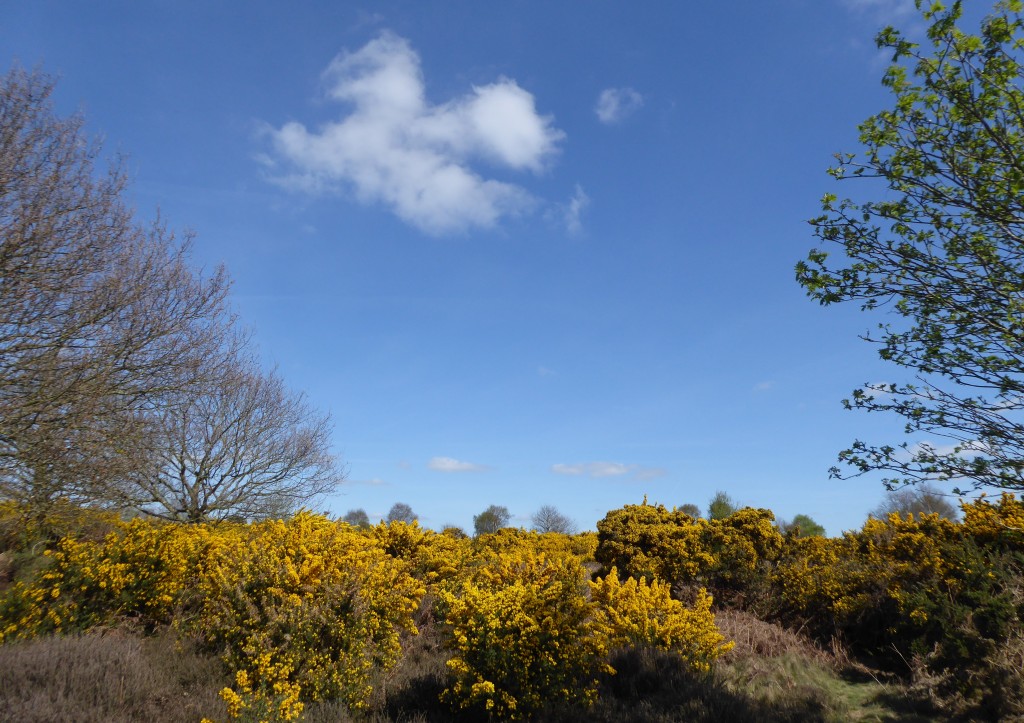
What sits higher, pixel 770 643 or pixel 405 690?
pixel 770 643

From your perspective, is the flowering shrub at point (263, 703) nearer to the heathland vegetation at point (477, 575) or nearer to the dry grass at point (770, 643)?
the heathland vegetation at point (477, 575)

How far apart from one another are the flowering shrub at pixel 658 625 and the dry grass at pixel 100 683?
465 cm

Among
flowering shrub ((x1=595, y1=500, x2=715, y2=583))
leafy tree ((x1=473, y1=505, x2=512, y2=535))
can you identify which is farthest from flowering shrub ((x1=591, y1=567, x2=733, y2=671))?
leafy tree ((x1=473, y1=505, x2=512, y2=535))

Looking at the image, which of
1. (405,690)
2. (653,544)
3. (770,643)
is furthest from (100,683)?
(653,544)

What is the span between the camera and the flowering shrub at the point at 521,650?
5586 millimetres

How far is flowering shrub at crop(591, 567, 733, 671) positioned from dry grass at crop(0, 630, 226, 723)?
465 cm

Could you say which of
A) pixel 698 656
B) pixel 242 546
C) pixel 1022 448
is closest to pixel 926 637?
pixel 698 656

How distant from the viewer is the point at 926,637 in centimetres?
822

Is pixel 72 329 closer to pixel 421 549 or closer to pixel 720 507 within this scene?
pixel 421 549

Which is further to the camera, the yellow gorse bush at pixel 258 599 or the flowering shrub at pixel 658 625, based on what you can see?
the flowering shrub at pixel 658 625

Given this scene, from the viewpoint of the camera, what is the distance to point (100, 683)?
17.8 ft

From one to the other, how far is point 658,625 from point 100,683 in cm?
621

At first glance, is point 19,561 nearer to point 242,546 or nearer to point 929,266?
point 242,546

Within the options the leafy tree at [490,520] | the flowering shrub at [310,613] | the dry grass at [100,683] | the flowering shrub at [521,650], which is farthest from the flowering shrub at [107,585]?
the leafy tree at [490,520]
